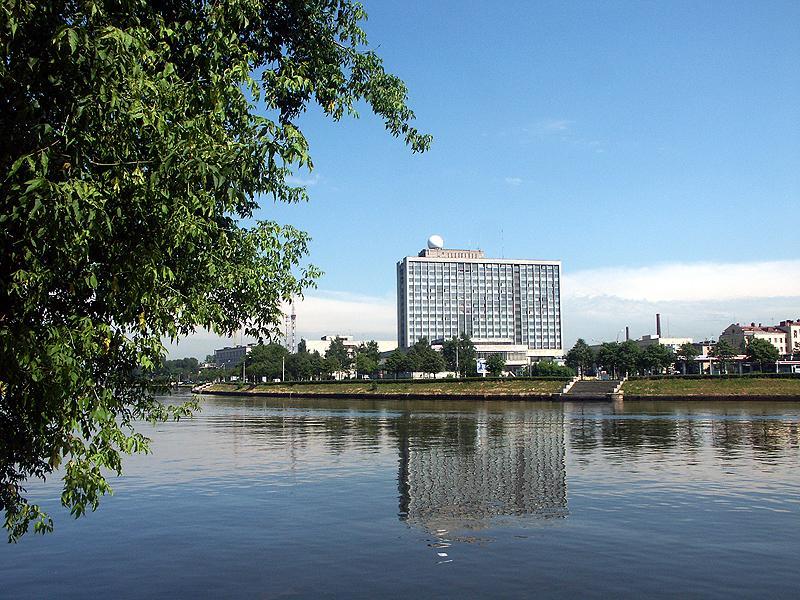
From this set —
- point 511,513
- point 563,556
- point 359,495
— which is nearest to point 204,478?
point 359,495

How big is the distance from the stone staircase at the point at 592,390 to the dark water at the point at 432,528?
8682 cm

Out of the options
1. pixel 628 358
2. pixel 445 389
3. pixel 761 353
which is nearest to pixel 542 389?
pixel 445 389

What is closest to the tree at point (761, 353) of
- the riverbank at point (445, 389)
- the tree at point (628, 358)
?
the tree at point (628, 358)

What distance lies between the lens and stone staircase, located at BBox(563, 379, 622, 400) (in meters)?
129

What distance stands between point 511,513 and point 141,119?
1922 cm

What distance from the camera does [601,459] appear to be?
39.7 m

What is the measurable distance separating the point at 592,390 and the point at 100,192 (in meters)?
136

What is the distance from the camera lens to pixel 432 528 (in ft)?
74.8

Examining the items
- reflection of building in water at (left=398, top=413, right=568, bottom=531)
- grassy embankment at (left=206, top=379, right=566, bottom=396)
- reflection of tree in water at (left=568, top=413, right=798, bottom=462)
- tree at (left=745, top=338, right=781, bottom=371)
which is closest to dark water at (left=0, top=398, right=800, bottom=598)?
reflection of building in water at (left=398, top=413, right=568, bottom=531)

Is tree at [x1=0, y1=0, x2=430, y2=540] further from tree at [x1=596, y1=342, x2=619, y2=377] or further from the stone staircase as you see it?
tree at [x1=596, y1=342, x2=619, y2=377]

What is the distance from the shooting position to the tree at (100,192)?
9.17m

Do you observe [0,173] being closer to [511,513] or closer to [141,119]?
[141,119]

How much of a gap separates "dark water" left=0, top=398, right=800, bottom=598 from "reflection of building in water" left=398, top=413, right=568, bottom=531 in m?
0.12

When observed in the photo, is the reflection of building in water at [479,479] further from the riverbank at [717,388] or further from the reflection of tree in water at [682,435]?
the riverbank at [717,388]
